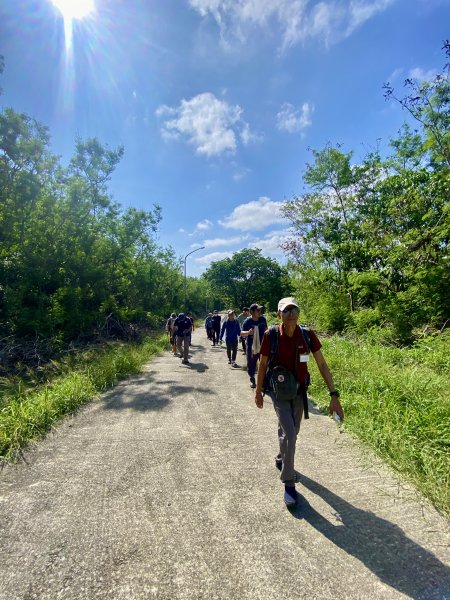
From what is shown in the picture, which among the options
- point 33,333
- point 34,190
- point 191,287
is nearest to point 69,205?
point 34,190

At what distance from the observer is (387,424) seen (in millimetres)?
3945

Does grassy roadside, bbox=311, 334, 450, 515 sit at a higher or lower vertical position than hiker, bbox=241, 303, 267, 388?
lower

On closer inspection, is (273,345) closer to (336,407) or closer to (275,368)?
(275,368)

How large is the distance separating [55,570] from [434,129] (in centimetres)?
1385

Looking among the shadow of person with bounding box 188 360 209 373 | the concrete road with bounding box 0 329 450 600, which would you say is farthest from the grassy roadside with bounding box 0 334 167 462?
the shadow of person with bounding box 188 360 209 373

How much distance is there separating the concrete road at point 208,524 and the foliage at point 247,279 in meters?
42.8

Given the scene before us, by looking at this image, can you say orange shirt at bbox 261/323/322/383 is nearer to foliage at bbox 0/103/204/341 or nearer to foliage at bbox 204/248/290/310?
foliage at bbox 0/103/204/341

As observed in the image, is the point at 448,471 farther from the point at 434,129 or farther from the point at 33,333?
the point at 33,333

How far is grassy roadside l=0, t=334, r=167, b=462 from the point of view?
163 inches

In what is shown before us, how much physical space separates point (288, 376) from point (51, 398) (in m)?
4.87

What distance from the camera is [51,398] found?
543 cm

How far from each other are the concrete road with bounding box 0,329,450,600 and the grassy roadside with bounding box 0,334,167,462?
1.26 feet

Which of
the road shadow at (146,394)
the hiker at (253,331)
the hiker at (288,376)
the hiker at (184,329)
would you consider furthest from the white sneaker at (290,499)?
the hiker at (184,329)

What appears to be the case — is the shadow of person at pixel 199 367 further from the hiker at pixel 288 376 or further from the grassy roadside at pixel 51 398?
the hiker at pixel 288 376
